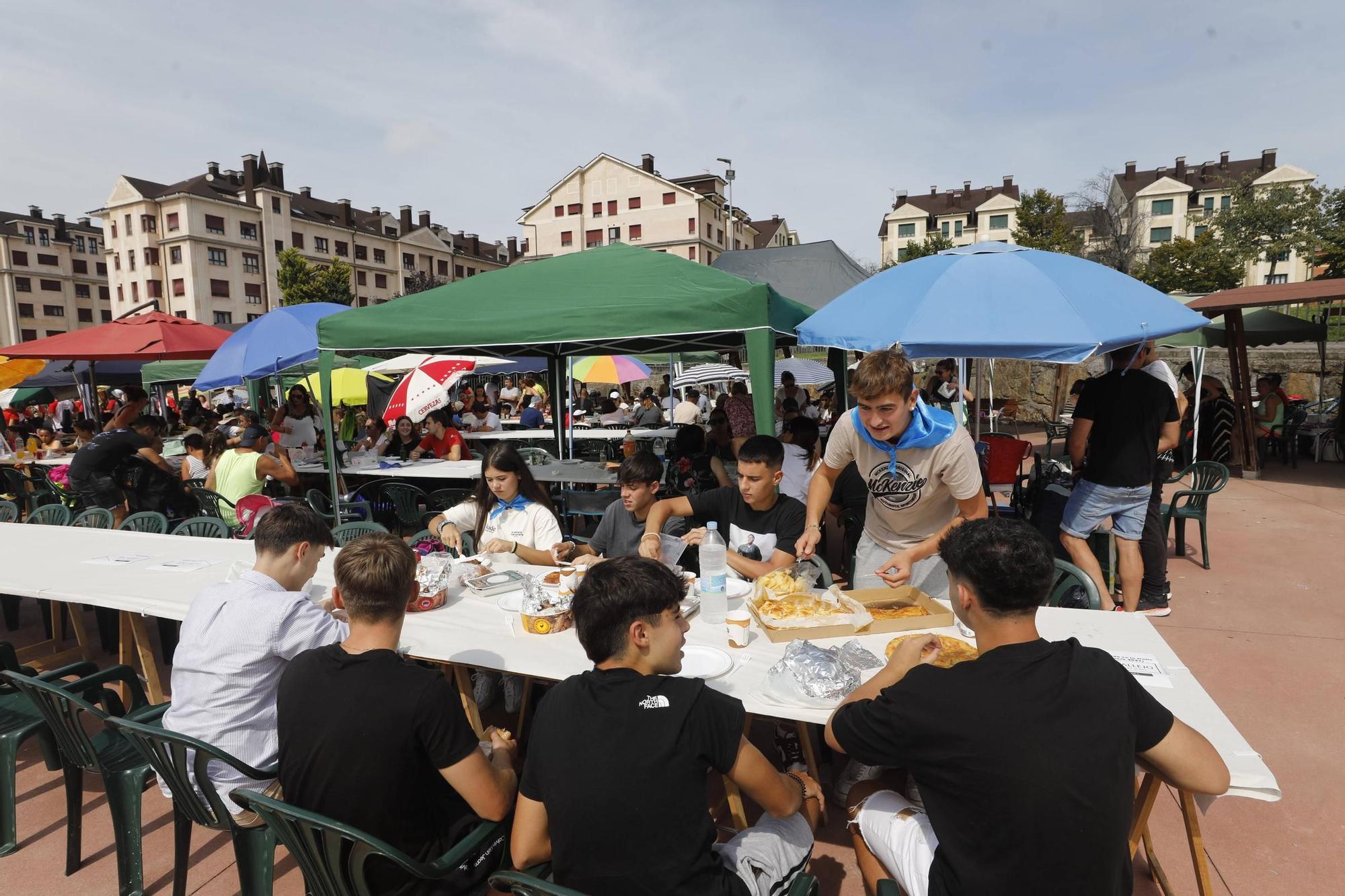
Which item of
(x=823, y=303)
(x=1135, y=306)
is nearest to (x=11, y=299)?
(x=823, y=303)

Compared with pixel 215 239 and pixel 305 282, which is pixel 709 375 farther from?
pixel 215 239

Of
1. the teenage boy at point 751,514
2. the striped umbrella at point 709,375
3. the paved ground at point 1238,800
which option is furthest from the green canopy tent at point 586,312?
the striped umbrella at point 709,375

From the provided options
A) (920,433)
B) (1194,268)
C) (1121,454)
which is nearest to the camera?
(920,433)

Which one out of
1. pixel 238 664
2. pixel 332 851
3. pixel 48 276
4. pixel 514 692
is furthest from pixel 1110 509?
pixel 48 276

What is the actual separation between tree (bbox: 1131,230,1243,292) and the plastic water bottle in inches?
1361

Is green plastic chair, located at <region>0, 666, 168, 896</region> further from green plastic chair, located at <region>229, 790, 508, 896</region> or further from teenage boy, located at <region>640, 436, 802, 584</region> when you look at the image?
teenage boy, located at <region>640, 436, 802, 584</region>

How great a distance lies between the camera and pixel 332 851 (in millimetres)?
1698

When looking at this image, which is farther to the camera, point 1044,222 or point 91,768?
point 1044,222

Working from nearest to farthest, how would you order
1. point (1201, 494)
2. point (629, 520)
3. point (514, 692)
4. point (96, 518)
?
1. point (514, 692)
2. point (629, 520)
3. point (96, 518)
4. point (1201, 494)

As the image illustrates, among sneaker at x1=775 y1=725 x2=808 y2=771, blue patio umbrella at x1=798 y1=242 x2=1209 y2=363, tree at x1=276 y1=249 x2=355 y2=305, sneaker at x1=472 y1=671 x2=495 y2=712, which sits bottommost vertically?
sneaker at x1=472 y1=671 x2=495 y2=712

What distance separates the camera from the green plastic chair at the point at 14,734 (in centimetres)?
271

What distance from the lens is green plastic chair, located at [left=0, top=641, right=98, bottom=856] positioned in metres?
2.71

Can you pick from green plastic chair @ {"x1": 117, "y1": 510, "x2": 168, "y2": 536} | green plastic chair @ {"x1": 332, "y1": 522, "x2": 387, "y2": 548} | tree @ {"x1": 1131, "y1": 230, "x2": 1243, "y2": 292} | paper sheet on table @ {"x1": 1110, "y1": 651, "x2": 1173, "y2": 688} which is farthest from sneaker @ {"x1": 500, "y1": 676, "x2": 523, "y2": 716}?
tree @ {"x1": 1131, "y1": 230, "x2": 1243, "y2": 292}

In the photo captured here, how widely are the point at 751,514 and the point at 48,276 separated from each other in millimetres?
76435
